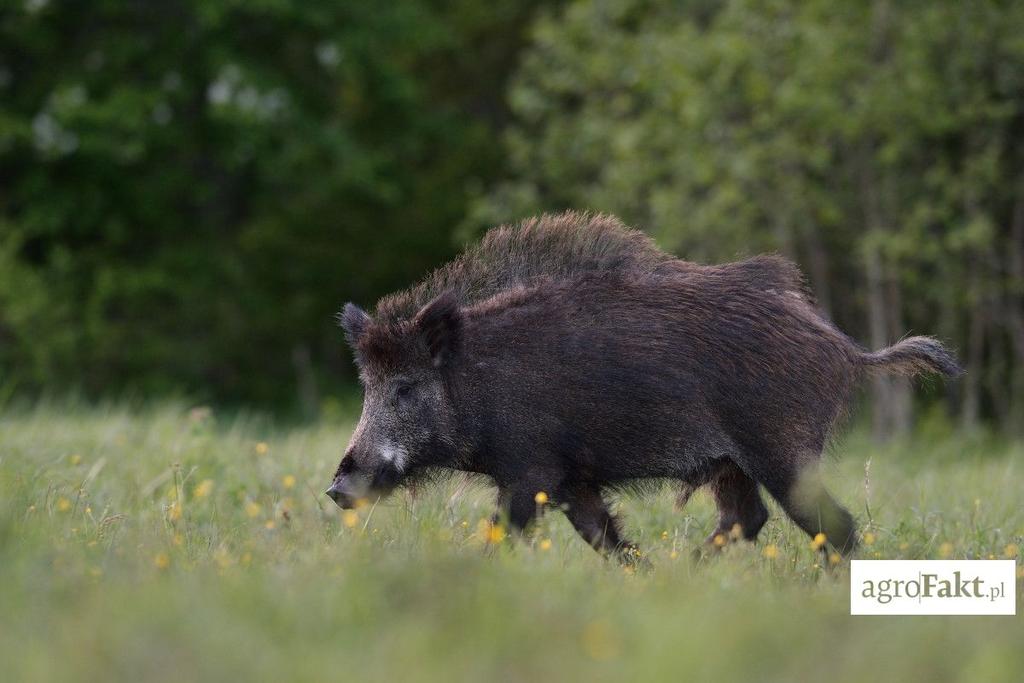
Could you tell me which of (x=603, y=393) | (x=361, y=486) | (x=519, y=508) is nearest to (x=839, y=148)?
(x=603, y=393)

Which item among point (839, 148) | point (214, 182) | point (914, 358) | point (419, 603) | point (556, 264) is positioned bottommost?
point (419, 603)

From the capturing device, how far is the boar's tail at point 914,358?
5910 mm

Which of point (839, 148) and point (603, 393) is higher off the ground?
point (839, 148)

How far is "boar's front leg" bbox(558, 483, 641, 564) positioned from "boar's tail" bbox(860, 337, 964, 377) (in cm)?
130

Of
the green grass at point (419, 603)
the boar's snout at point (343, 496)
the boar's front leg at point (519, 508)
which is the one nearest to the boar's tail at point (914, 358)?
the green grass at point (419, 603)

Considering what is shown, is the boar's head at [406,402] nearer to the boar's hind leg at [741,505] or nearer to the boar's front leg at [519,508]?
the boar's front leg at [519,508]

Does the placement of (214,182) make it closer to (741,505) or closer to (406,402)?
(406,402)

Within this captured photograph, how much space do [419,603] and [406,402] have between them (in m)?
2.08

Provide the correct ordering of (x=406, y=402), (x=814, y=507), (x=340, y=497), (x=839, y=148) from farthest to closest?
(x=839, y=148), (x=406, y=402), (x=814, y=507), (x=340, y=497)

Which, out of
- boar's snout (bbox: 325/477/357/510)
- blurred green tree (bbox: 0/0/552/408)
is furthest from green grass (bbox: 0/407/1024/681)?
blurred green tree (bbox: 0/0/552/408)

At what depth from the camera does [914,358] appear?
598cm

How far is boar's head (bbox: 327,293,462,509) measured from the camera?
5.50 metres

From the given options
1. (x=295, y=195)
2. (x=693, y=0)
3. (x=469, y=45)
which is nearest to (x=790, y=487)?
(x=693, y=0)

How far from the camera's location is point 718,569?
4.41m
